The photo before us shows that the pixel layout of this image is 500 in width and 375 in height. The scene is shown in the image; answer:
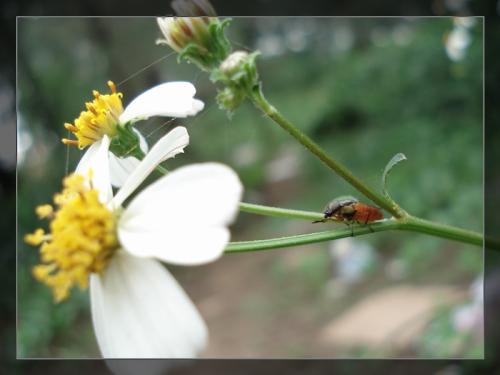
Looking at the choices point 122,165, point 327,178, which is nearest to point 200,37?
point 122,165

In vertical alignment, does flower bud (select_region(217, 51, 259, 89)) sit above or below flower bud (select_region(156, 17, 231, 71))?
below

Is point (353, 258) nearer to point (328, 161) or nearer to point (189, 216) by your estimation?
point (328, 161)

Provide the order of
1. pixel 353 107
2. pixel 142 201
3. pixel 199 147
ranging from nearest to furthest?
1. pixel 142 201
2. pixel 199 147
3. pixel 353 107

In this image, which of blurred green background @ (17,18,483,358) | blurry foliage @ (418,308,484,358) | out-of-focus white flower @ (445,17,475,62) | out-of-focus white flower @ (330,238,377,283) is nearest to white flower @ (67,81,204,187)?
blurred green background @ (17,18,483,358)

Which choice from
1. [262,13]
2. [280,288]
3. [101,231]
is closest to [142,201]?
[101,231]

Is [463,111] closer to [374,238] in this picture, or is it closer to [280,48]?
[374,238]

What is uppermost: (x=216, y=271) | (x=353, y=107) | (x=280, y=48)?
(x=280, y=48)

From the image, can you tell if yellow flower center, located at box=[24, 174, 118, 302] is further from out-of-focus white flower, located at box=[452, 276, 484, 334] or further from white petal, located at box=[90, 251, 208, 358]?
out-of-focus white flower, located at box=[452, 276, 484, 334]

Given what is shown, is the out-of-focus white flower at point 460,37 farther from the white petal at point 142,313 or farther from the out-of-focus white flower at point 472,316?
the white petal at point 142,313
